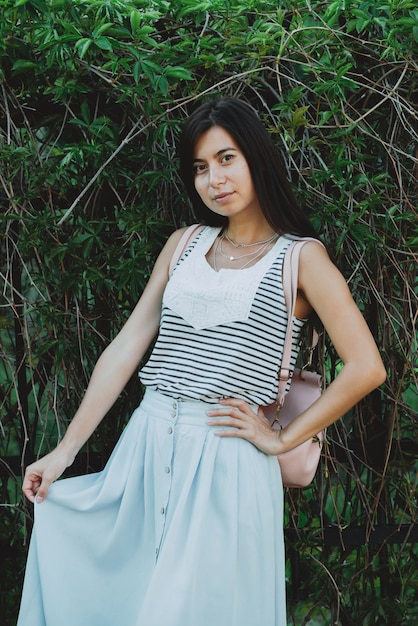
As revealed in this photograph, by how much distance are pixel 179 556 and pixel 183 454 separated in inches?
8.4

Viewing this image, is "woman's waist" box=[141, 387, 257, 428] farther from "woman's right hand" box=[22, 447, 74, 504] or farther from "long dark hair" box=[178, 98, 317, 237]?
"long dark hair" box=[178, 98, 317, 237]

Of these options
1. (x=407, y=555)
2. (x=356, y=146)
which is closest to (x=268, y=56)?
(x=356, y=146)

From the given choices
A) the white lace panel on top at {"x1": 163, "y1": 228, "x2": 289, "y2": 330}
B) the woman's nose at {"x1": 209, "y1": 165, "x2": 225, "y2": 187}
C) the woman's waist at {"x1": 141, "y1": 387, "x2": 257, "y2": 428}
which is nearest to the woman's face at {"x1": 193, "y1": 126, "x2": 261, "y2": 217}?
the woman's nose at {"x1": 209, "y1": 165, "x2": 225, "y2": 187}

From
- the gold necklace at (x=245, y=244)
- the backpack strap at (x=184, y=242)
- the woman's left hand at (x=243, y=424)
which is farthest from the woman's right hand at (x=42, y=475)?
the gold necklace at (x=245, y=244)

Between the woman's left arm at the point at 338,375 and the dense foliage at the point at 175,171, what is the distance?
0.26 m

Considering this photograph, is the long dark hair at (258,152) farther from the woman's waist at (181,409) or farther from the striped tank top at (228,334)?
the woman's waist at (181,409)

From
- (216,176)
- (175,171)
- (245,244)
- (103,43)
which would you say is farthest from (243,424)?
(103,43)

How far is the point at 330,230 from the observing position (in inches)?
87.8

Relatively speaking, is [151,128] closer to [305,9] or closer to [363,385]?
[305,9]

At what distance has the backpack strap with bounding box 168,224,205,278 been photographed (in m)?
2.05

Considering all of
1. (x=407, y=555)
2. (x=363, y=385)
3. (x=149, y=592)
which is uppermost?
(x=363, y=385)

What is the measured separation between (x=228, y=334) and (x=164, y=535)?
17.9 inches

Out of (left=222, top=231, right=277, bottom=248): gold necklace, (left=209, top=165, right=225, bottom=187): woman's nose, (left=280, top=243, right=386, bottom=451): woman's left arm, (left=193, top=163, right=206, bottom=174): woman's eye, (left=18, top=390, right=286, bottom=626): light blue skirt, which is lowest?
(left=18, top=390, right=286, bottom=626): light blue skirt

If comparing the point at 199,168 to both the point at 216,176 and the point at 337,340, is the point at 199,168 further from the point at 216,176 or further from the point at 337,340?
the point at 337,340
